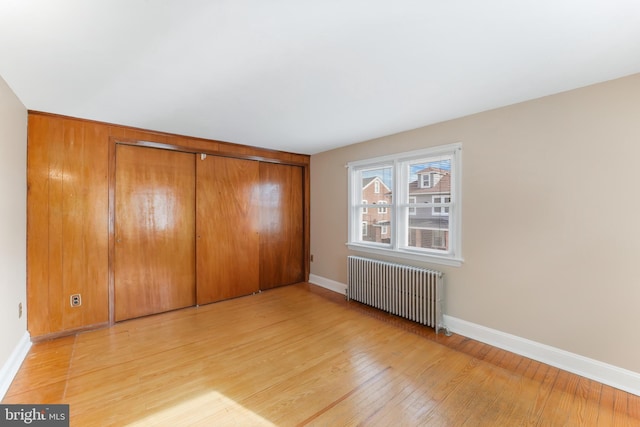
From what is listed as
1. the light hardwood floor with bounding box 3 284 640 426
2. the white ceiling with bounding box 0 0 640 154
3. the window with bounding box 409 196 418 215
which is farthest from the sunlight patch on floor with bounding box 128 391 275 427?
the window with bounding box 409 196 418 215

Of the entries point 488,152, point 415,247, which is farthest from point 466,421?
point 488,152

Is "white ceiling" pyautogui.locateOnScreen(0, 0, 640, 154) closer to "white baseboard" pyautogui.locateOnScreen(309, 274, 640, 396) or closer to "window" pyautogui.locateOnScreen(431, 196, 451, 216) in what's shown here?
"window" pyautogui.locateOnScreen(431, 196, 451, 216)

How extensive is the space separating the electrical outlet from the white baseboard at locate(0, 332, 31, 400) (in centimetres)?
39

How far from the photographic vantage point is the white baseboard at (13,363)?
1923 mm

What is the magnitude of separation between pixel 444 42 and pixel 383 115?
122cm

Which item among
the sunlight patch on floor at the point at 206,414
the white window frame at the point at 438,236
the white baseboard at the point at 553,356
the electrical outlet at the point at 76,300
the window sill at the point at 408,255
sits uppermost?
the white window frame at the point at 438,236

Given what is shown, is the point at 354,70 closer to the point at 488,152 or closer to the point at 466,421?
the point at 488,152

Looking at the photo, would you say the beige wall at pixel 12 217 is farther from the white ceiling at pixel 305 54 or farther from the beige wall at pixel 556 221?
the beige wall at pixel 556 221

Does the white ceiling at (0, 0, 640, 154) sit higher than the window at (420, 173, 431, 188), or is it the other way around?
the white ceiling at (0, 0, 640, 154)

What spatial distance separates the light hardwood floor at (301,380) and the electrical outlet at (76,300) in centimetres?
32

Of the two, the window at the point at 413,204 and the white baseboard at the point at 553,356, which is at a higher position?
the window at the point at 413,204

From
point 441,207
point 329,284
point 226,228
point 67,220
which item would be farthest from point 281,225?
point 67,220

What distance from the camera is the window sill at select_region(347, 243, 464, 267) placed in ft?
9.59

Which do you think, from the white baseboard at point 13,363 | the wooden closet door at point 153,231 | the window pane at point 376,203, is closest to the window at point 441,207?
the window pane at point 376,203
